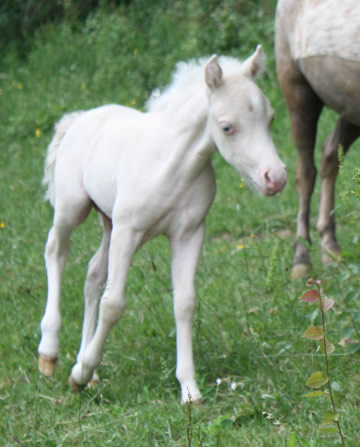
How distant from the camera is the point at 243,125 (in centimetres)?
330

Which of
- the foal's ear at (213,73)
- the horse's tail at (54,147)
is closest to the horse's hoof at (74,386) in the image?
the horse's tail at (54,147)

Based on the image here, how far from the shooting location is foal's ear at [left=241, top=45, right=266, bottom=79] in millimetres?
3461

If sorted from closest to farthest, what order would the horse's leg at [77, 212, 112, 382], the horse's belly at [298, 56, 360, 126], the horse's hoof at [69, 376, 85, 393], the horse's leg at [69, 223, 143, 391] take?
the horse's leg at [69, 223, 143, 391] → the horse's hoof at [69, 376, 85, 393] → the horse's leg at [77, 212, 112, 382] → the horse's belly at [298, 56, 360, 126]

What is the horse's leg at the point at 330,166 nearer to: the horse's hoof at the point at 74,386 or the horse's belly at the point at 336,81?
the horse's belly at the point at 336,81

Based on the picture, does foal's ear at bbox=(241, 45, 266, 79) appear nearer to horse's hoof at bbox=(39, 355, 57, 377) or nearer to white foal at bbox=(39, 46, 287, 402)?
white foal at bbox=(39, 46, 287, 402)

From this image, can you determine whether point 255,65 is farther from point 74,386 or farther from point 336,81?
point 74,386

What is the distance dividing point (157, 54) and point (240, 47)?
1152 mm

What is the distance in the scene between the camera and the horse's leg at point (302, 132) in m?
5.16

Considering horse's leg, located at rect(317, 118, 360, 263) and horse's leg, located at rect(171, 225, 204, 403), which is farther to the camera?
horse's leg, located at rect(317, 118, 360, 263)

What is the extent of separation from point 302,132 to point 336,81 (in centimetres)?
89

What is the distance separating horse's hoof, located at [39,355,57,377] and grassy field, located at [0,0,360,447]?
48mm

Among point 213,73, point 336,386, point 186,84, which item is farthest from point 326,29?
point 336,386

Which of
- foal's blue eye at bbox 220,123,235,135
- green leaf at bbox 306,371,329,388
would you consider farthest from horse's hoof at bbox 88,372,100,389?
green leaf at bbox 306,371,329,388

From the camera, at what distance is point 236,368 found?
3.76 metres
